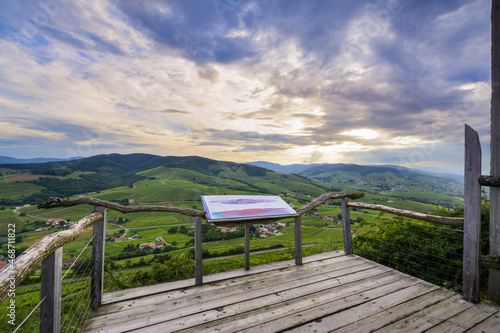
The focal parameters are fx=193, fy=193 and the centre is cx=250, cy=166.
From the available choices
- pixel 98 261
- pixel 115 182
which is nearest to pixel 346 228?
pixel 98 261

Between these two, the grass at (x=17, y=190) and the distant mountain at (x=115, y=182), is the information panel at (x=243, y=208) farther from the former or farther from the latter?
the grass at (x=17, y=190)

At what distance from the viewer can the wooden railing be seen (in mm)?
1174

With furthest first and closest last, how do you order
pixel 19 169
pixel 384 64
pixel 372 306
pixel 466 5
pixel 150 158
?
pixel 150 158 → pixel 19 169 → pixel 384 64 → pixel 466 5 → pixel 372 306

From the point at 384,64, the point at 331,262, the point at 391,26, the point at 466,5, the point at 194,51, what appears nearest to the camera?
the point at 331,262

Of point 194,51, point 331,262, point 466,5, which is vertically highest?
point 194,51


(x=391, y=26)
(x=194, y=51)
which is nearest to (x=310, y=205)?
(x=391, y=26)

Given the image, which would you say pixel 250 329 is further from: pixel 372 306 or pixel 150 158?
pixel 150 158

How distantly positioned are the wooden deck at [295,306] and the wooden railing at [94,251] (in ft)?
1.03

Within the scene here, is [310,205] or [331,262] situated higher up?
[310,205]

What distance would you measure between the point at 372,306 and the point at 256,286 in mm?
1657

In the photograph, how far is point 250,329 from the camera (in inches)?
87.8

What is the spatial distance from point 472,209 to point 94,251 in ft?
17.8

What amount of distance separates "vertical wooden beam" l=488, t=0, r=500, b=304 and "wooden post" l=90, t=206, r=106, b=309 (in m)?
5.54

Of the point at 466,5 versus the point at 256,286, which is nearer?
the point at 256,286
